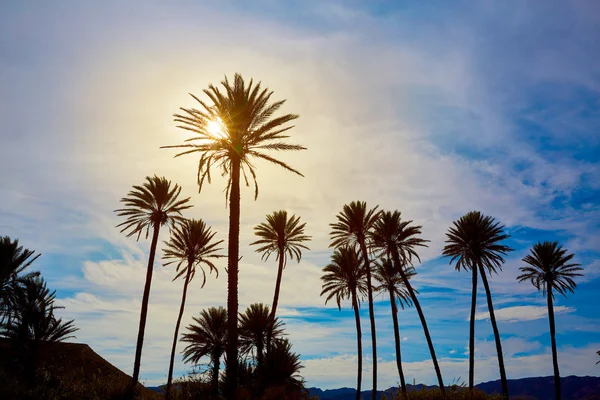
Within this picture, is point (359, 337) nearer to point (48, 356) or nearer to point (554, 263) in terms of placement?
point (554, 263)

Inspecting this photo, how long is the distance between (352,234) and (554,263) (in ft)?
69.8

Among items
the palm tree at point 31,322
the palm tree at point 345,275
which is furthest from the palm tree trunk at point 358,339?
the palm tree at point 31,322

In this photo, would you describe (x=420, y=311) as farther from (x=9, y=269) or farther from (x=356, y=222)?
(x=9, y=269)

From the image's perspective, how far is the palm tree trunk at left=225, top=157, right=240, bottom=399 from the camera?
1977 cm

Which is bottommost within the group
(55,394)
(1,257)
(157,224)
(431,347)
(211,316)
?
(55,394)

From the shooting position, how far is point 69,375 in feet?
99.0

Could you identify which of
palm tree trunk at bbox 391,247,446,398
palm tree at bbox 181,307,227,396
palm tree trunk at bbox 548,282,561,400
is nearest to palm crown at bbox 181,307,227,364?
palm tree at bbox 181,307,227,396

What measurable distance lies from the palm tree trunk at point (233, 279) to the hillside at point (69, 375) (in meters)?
7.66

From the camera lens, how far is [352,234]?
39.7m

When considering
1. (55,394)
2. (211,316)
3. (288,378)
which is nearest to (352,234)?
(211,316)

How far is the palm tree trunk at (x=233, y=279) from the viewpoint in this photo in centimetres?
1977

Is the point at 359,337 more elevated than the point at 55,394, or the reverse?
the point at 359,337

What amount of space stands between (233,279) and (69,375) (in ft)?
54.6

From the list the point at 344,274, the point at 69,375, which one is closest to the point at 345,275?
the point at 344,274
